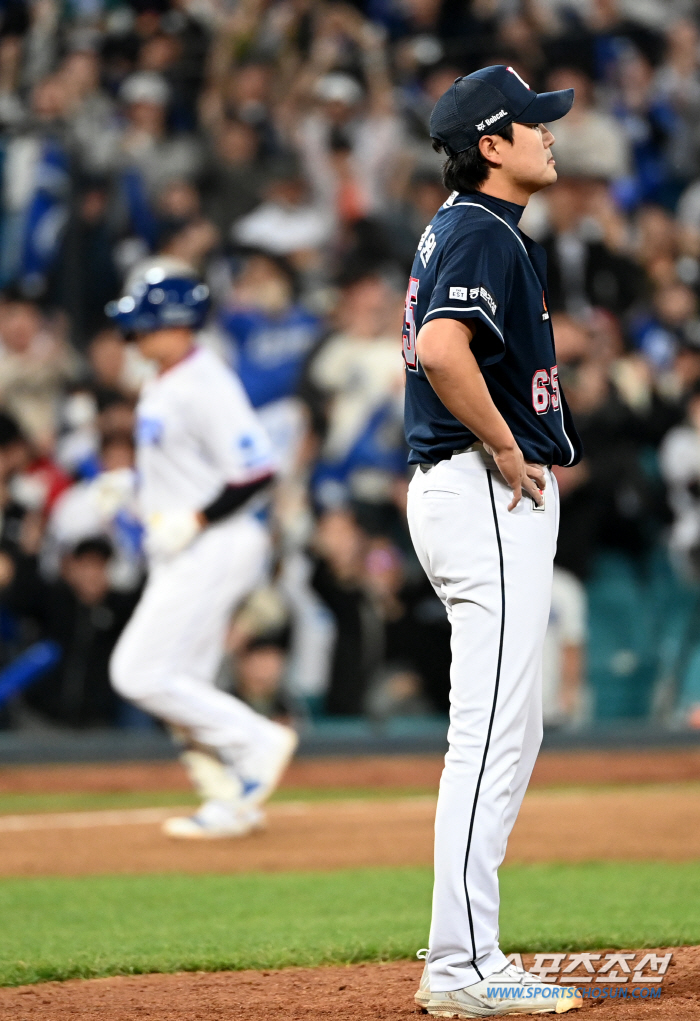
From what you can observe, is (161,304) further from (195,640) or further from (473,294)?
(473,294)

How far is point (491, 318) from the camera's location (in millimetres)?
3346

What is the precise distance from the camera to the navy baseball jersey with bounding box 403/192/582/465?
336 centimetres

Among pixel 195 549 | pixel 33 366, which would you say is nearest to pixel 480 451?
pixel 195 549

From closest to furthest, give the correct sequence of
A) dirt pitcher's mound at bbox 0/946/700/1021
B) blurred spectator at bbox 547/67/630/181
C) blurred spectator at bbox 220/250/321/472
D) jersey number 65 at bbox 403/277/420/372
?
dirt pitcher's mound at bbox 0/946/700/1021, jersey number 65 at bbox 403/277/420/372, blurred spectator at bbox 220/250/321/472, blurred spectator at bbox 547/67/630/181

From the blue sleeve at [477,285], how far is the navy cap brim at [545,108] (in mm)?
308

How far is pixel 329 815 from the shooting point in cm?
754

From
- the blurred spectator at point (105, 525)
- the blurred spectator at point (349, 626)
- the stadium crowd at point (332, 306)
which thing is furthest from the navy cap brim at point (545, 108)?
the blurred spectator at point (105, 525)

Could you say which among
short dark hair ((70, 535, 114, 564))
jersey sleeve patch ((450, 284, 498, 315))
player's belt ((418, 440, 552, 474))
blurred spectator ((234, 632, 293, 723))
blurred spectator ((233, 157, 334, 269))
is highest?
blurred spectator ((233, 157, 334, 269))

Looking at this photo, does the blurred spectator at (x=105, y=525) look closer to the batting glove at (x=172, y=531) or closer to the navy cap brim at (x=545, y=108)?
the batting glove at (x=172, y=531)

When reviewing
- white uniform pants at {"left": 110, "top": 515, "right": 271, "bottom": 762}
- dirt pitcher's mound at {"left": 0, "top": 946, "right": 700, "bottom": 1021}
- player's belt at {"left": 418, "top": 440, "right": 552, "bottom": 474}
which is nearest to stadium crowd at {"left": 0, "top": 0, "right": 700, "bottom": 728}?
white uniform pants at {"left": 110, "top": 515, "right": 271, "bottom": 762}

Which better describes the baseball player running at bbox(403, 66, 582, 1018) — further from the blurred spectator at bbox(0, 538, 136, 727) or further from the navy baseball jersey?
the blurred spectator at bbox(0, 538, 136, 727)

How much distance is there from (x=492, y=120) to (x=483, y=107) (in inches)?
1.5

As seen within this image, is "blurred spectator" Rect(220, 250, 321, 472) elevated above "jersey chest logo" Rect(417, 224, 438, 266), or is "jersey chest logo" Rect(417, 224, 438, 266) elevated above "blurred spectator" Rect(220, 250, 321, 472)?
"jersey chest logo" Rect(417, 224, 438, 266)

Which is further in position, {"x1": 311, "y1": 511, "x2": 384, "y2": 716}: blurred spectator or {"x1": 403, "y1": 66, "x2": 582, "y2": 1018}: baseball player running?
{"x1": 311, "y1": 511, "x2": 384, "y2": 716}: blurred spectator
